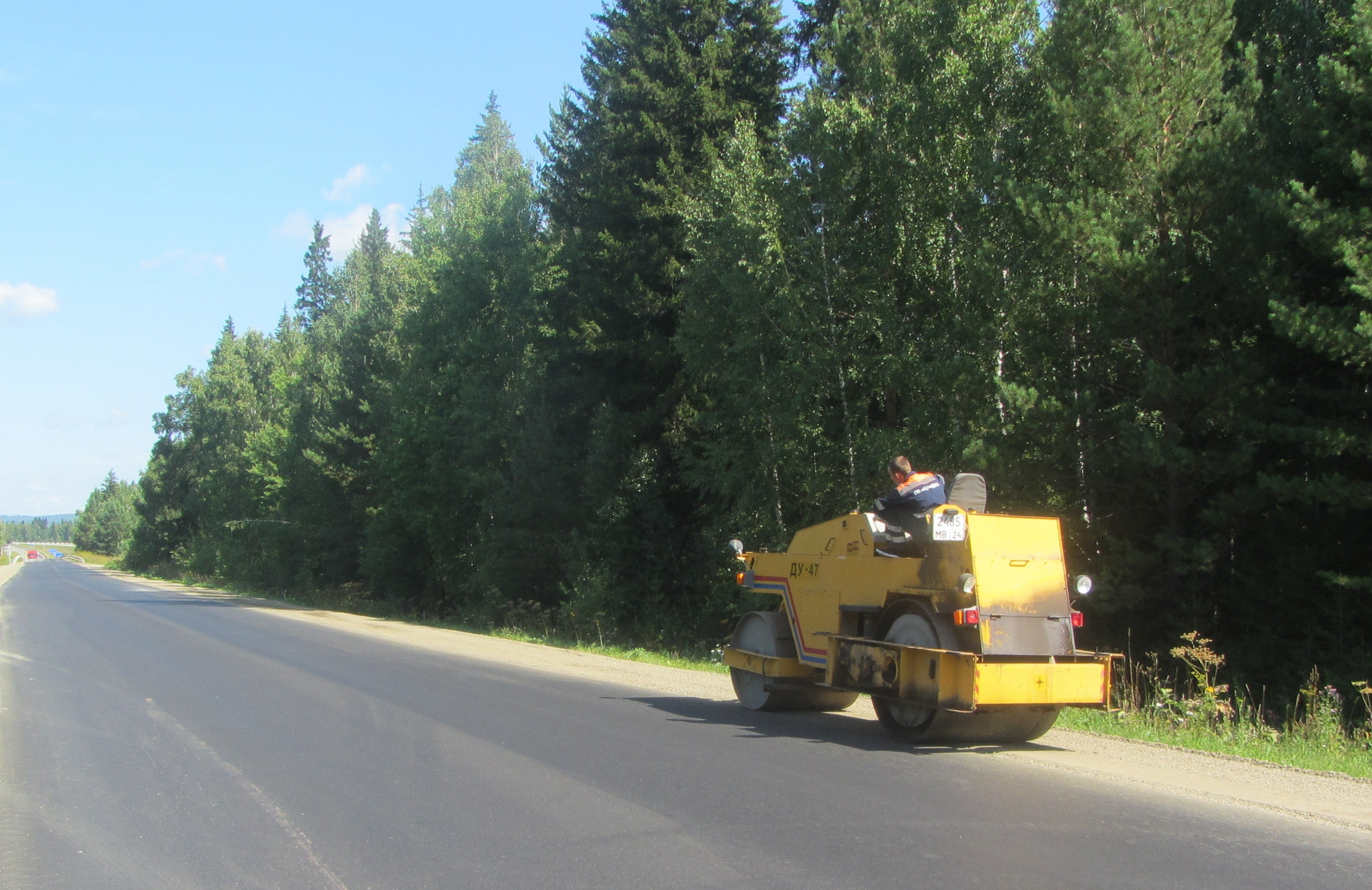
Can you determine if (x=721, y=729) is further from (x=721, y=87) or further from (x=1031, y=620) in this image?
(x=721, y=87)


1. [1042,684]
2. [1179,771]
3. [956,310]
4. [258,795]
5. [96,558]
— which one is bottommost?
[96,558]

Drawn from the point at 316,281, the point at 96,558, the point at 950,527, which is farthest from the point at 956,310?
the point at 96,558

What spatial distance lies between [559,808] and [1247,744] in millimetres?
6769

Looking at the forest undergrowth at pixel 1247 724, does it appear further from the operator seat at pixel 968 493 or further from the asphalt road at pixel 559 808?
the operator seat at pixel 968 493

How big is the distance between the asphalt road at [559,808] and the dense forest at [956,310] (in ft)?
25.6

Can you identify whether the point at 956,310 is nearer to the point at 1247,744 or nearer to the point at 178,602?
the point at 1247,744

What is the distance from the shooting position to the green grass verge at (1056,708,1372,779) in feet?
29.0

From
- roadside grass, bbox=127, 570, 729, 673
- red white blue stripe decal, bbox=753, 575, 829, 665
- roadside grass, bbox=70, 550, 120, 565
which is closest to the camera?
red white blue stripe decal, bbox=753, 575, 829, 665

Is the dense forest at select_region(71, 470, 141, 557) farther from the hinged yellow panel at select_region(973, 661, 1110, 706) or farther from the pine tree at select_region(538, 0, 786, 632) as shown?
the hinged yellow panel at select_region(973, 661, 1110, 706)

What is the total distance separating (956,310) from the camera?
741 inches

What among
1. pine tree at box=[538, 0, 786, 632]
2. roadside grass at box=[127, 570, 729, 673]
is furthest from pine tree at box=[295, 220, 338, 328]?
pine tree at box=[538, 0, 786, 632]

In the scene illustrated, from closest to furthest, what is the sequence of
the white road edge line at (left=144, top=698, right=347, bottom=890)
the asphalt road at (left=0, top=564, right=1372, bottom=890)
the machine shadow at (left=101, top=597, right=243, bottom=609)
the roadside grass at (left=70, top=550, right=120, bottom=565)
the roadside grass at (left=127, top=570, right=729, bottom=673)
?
1. the asphalt road at (left=0, top=564, right=1372, bottom=890)
2. the white road edge line at (left=144, top=698, right=347, bottom=890)
3. the roadside grass at (left=127, top=570, right=729, bottom=673)
4. the machine shadow at (left=101, top=597, right=243, bottom=609)
5. the roadside grass at (left=70, top=550, right=120, bottom=565)

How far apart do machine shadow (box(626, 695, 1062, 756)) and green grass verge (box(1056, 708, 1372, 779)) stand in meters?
1.39

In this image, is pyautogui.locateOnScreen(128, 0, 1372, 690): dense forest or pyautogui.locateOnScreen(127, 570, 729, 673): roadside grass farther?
pyautogui.locateOnScreen(127, 570, 729, 673): roadside grass
